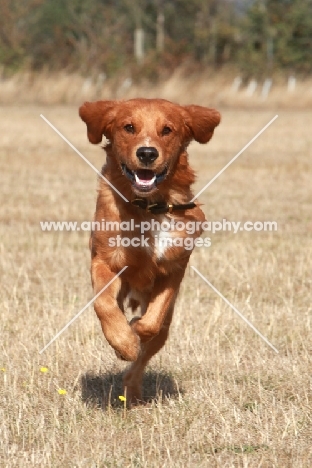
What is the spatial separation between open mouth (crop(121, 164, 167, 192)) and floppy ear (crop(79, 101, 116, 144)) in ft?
1.26

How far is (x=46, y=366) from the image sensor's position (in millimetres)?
4801

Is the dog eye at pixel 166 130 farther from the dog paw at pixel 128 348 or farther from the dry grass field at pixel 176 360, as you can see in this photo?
the dry grass field at pixel 176 360

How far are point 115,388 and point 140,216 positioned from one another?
98 centimetres

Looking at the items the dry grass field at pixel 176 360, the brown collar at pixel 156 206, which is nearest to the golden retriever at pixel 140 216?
the brown collar at pixel 156 206

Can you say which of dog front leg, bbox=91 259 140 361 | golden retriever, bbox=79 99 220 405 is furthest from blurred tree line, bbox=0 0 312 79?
dog front leg, bbox=91 259 140 361

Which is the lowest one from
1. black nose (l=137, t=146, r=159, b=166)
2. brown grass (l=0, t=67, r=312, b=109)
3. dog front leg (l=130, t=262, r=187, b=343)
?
dog front leg (l=130, t=262, r=187, b=343)

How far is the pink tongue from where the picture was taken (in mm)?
4121

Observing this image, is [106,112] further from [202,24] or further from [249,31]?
[202,24]

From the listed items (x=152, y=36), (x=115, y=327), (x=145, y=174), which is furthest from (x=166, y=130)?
(x=152, y=36)

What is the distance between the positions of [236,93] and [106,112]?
22781 millimetres

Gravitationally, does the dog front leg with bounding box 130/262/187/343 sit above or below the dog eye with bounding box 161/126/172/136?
below

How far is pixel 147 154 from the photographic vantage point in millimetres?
4016

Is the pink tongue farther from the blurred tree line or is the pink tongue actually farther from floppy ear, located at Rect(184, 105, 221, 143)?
the blurred tree line

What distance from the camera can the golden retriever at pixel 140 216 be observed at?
13.4 feet
